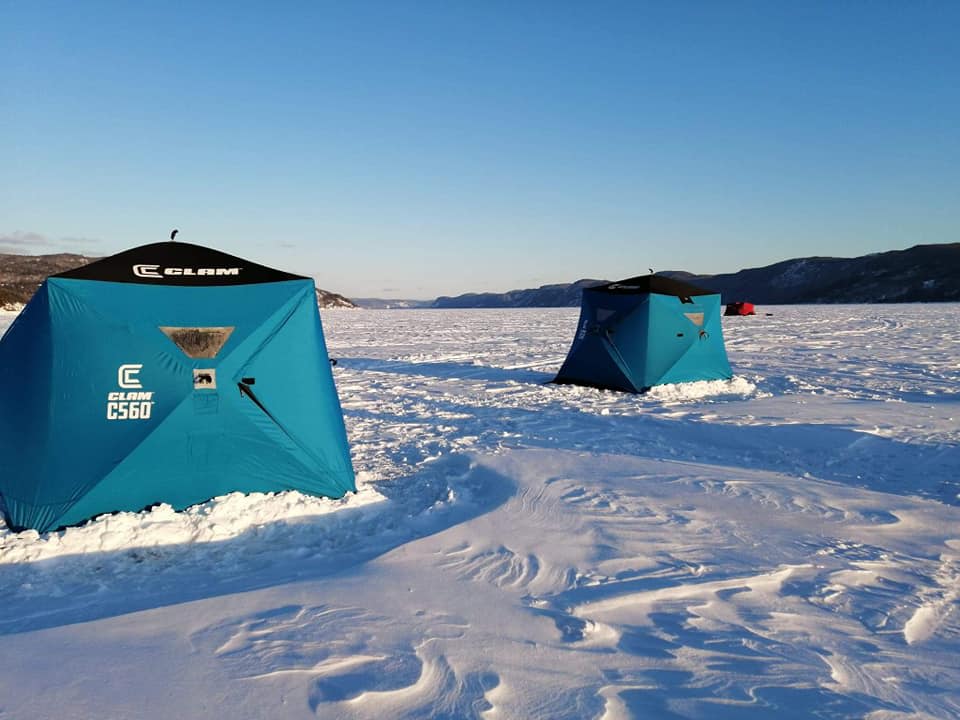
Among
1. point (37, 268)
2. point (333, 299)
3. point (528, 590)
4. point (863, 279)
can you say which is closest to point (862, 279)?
point (863, 279)

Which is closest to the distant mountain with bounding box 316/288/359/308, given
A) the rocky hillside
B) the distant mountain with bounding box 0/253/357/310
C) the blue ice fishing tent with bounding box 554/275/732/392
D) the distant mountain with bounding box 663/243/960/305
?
the distant mountain with bounding box 0/253/357/310

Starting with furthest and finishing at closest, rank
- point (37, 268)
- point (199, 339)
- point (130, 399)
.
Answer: point (37, 268) < point (199, 339) < point (130, 399)

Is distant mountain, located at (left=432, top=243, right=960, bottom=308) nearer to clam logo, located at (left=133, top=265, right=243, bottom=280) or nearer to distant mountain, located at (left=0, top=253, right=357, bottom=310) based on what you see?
distant mountain, located at (left=0, top=253, right=357, bottom=310)

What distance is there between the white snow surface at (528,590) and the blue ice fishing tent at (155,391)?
26cm

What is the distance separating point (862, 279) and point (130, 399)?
547ft

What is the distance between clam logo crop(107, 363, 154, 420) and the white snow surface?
75 centimetres

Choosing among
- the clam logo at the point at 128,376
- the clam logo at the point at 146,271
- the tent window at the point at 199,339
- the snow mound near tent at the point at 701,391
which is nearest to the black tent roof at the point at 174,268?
the clam logo at the point at 146,271

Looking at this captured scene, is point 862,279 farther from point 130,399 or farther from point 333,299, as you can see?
point 130,399

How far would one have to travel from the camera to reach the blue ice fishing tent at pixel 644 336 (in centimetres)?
1076

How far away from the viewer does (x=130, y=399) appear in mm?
4535

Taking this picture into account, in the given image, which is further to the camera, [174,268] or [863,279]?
[863,279]

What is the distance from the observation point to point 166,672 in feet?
8.24

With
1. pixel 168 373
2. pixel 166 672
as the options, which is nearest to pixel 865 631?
pixel 166 672

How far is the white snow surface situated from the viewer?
95.4 inches
